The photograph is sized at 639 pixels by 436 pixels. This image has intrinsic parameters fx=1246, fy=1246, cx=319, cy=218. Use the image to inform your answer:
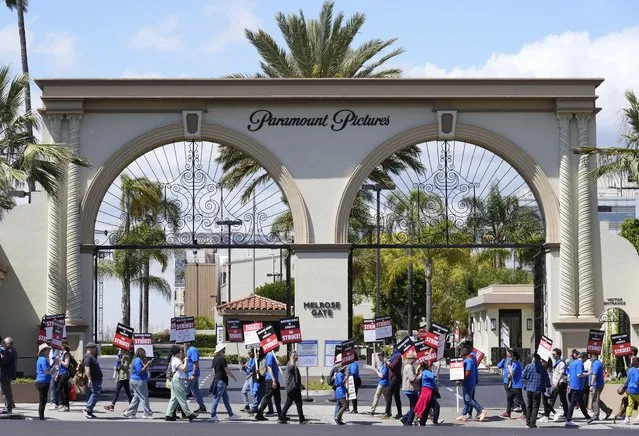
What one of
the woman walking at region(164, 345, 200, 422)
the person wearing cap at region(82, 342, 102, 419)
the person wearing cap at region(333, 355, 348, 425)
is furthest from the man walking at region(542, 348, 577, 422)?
the person wearing cap at region(82, 342, 102, 419)

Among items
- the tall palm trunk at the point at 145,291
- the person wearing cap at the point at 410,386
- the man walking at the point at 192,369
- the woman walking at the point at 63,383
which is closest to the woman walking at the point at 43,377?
the woman walking at the point at 63,383

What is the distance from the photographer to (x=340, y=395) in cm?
2666

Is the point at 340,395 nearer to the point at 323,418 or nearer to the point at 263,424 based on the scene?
the point at 323,418

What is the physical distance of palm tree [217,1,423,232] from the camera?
40906 millimetres

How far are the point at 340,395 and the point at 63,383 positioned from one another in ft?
21.2

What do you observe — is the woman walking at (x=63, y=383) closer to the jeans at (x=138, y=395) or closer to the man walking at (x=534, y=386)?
the jeans at (x=138, y=395)

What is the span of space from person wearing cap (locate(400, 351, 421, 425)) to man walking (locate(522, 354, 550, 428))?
7.69ft

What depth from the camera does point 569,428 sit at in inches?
1034

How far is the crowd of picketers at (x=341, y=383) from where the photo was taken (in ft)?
86.4

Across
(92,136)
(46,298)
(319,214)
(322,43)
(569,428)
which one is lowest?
(569,428)

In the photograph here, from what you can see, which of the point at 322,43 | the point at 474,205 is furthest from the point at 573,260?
the point at 322,43

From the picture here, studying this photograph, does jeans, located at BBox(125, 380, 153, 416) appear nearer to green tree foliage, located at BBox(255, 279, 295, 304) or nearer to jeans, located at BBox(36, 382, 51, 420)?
jeans, located at BBox(36, 382, 51, 420)

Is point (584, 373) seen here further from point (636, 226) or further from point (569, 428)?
point (636, 226)

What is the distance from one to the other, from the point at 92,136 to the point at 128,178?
20.4 m
